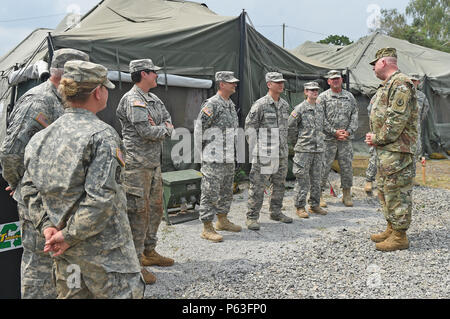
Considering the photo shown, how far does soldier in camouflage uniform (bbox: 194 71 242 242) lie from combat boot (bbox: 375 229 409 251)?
6.14 feet

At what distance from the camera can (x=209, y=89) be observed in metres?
6.84

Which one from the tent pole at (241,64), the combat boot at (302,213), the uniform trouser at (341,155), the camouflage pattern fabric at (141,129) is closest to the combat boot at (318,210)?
the combat boot at (302,213)

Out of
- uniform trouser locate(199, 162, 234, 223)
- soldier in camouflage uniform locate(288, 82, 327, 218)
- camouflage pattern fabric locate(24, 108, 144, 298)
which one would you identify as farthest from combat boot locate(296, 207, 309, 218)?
camouflage pattern fabric locate(24, 108, 144, 298)

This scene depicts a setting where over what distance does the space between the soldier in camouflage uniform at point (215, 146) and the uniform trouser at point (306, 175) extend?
1290 millimetres

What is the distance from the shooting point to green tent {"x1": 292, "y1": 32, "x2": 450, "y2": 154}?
11.7 m

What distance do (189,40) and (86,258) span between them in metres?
5.44

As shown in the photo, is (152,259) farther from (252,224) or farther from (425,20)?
(425,20)

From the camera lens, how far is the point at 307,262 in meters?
3.81

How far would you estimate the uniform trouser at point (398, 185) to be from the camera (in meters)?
3.94

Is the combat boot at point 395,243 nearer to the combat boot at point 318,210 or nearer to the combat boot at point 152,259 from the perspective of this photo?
the combat boot at point 318,210

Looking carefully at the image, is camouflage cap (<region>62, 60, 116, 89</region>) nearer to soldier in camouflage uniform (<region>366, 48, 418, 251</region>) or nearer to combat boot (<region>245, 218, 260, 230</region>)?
soldier in camouflage uniform (<region>366, 48, 418, 251</region>)

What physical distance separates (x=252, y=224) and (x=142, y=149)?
213 centimetres

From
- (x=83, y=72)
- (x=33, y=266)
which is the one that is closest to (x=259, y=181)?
(x=33, y=266)

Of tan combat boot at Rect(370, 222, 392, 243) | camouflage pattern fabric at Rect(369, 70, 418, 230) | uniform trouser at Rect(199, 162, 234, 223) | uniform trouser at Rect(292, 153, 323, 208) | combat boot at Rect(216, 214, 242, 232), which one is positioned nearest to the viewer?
camouflage pattern fabric at Rect(369, 70, 418, 230)
